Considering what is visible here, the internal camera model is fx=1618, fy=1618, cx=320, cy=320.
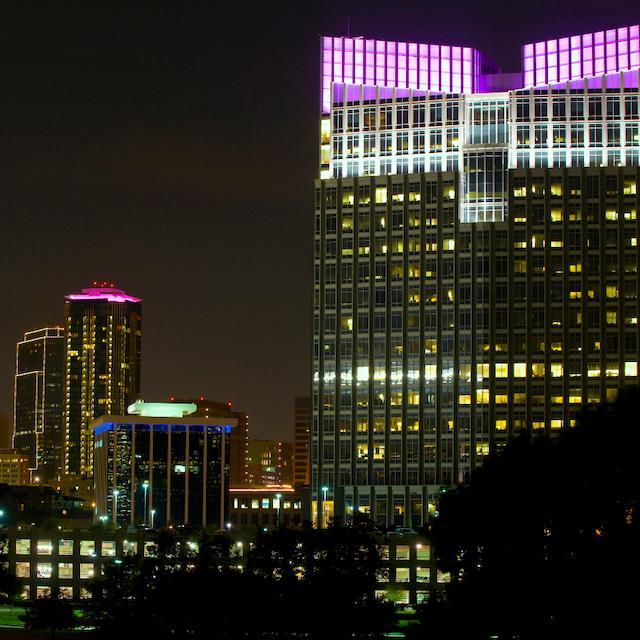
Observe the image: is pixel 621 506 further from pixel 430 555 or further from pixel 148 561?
pixel 430 555

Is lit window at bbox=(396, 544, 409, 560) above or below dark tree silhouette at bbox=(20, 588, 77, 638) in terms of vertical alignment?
above

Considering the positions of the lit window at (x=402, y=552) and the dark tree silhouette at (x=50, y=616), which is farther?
the lit window at (x=402, y=552)

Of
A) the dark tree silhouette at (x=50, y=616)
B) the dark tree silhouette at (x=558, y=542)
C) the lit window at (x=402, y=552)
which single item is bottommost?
the dark tree silhouette at (x=50, y=616)

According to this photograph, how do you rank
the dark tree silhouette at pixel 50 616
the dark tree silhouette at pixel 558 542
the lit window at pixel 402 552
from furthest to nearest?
the lit window at pixel 402 552, the dark tree silhouette at pixel 50 616, the dark tree silhouette at pixel 558 542

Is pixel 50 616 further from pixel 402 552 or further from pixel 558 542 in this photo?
pixel 402 552

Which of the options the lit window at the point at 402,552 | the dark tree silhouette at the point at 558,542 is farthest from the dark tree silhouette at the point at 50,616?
the lit window at the point at 402,552

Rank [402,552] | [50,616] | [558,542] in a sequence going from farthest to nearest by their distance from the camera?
[402,552] < [50,616] < [558,542]

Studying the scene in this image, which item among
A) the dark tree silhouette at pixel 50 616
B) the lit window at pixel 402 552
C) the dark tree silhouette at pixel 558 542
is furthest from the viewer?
the lit window at pixel 402 552

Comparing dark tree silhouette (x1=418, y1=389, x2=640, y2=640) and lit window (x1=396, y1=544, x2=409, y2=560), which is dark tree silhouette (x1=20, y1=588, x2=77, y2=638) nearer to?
dark tree silhouette (x1=418, y1=389, x2=640, y2=640)

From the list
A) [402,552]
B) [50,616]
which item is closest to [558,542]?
[50,616]


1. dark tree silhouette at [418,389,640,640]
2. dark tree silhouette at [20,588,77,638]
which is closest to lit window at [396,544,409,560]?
dark tree silhouette at [20,588,77,638]

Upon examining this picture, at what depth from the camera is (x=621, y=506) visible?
124m

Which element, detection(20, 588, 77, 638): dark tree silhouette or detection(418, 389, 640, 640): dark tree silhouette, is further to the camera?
detection(20, 588, 77, 638): dark tree silhouette

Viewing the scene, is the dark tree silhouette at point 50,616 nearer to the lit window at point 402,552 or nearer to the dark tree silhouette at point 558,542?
the dark tree silhouette at point 558,542
